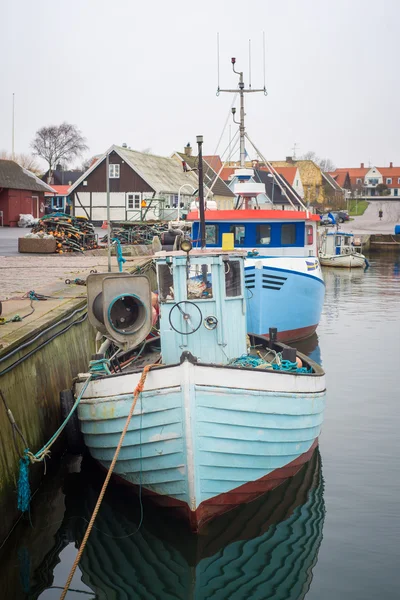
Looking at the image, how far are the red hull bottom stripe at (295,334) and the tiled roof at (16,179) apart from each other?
98.1 ft

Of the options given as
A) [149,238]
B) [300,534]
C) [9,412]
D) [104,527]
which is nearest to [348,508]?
[300,534]

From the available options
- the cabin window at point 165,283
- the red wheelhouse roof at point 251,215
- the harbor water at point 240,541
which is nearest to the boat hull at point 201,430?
the harbor water at point 240,541

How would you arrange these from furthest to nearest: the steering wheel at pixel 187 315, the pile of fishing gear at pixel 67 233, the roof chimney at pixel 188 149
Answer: the roof chimney at pixel 188 149 → the pile of fishing gear at pixel 67 233 → the steering wheel at pixel 187 315

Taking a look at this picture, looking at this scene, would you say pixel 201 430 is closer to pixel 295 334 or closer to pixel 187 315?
pixel 187 315

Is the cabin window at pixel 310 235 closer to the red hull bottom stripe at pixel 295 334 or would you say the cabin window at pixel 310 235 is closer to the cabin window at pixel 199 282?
the red hull bottom stripe at pixel 295 334

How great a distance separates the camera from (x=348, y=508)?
9602mm

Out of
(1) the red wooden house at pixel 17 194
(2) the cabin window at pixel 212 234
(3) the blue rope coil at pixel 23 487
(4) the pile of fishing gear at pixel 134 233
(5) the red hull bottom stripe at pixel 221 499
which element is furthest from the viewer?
(1) the red wooden house at pixel 17 194

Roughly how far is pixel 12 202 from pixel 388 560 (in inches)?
1650

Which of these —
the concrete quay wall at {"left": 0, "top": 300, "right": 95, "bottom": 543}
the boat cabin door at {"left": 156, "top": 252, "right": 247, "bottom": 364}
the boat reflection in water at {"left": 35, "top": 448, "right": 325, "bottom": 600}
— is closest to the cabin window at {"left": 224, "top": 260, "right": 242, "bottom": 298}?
the boat cabin door at {"left": 156, "top": 252, "right": 247, "bottom": 364}

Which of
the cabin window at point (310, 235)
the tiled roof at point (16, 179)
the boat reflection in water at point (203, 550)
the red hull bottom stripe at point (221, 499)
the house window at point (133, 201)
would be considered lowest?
the boat reflection in water at point (203, 550)

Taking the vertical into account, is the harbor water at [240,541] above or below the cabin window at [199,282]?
below

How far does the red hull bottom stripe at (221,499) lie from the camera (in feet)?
28.0

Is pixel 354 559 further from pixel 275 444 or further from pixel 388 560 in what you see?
pixel 275 444

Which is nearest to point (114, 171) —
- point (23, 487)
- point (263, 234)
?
point (263, 234)
